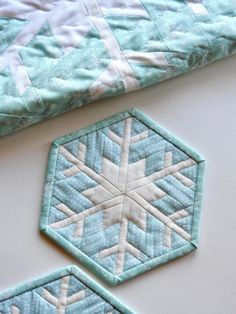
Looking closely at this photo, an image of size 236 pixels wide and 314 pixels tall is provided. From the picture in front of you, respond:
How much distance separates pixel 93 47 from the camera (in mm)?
1196

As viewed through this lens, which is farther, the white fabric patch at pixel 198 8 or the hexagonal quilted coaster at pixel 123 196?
the white fabric patch at pixel 198 8

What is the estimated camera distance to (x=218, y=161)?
1.22m

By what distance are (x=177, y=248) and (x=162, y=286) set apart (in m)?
0.08

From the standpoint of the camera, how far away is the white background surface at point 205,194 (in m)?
1.11

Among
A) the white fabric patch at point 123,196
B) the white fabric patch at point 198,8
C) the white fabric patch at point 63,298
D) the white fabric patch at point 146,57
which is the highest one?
the white fabric patch at point 198,8

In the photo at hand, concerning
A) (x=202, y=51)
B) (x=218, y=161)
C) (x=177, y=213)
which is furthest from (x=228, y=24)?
(x=177, y=213)

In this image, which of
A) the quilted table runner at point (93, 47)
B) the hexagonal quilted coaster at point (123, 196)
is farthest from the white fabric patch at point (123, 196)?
the quilted table runner at point (93, 47)

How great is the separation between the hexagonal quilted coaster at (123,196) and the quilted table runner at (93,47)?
9 cm

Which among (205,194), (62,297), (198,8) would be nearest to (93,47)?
(198,8)

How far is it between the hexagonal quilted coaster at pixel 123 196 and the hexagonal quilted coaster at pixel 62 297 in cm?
3

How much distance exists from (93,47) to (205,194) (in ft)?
1.27

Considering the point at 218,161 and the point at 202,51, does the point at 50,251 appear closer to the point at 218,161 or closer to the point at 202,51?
the point at 218,161

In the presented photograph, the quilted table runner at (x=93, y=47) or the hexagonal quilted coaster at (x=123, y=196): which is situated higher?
the quilted table runner at (x=93, y=47)

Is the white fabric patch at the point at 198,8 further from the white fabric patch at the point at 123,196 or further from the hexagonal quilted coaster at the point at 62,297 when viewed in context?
the hexagonal quilted coaster at the point at 62,297
